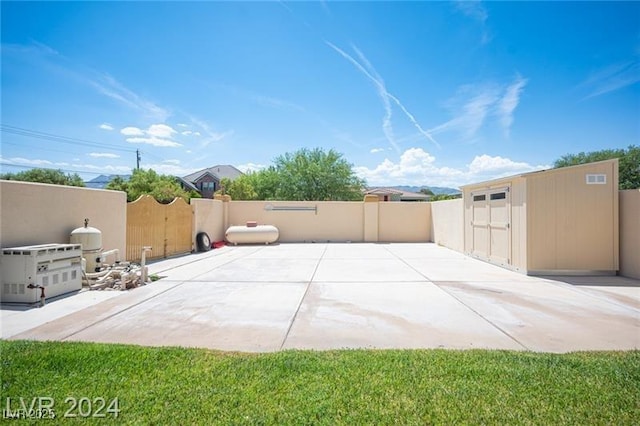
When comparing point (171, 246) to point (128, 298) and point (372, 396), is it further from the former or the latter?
point (372, 396)

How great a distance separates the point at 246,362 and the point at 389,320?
7.18 feet

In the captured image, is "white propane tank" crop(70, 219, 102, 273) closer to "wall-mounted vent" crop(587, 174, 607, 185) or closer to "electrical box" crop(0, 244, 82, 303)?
"electrical box" crop(0, 244, 82, 303)

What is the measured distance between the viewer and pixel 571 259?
24.9ft

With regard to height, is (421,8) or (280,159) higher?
(421,8)

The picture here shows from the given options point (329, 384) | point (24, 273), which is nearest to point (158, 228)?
point (24, 273)

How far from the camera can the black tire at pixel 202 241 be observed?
12305mm

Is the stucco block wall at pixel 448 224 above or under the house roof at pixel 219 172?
under

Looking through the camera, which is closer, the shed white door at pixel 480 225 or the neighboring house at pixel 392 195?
the shed white door at pixel 480 225

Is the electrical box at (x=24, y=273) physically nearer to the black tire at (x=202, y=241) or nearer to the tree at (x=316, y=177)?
the black tire at (x=202, y=241)

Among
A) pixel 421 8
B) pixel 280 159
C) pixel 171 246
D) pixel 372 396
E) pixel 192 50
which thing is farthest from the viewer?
pixel 280 159

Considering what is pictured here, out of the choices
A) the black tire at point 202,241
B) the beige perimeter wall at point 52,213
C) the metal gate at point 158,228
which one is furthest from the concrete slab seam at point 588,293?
the black tire at point 202,241

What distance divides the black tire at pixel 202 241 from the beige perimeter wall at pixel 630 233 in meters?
13.1

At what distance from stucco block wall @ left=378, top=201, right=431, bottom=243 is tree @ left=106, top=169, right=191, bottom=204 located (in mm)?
21483

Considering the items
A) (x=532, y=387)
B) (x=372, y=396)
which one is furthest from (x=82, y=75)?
(x=532, y=387)
